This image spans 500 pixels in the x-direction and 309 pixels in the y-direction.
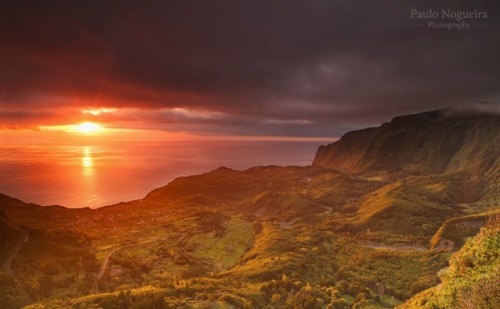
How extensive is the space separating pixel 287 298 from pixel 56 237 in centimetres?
12282

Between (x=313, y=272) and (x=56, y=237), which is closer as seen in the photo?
(x=313, y=272)

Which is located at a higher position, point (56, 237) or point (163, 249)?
point (56, 237)

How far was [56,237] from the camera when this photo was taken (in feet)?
582

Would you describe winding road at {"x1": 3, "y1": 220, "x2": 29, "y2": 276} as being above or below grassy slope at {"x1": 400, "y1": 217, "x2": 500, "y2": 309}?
below

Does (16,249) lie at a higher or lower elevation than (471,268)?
lower

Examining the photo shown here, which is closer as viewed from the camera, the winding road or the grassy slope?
the grassy slope

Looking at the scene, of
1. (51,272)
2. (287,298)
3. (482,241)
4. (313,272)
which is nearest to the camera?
(482,241)

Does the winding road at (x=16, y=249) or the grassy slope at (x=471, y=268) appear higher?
the grassy slope at (x=471, y=268)

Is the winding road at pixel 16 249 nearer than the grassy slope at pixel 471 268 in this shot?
No

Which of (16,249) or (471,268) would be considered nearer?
(471,268)

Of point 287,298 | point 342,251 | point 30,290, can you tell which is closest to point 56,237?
point 30,290

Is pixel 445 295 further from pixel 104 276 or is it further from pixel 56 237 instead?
pixel 56 237

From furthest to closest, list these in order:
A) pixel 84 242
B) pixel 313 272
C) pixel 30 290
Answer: pixel 84 242, pixel 313 272, pixel 30 290

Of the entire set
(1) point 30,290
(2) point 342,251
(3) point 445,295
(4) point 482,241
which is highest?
(4) point 482,241
